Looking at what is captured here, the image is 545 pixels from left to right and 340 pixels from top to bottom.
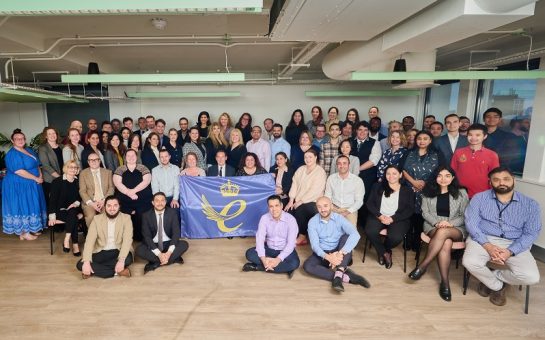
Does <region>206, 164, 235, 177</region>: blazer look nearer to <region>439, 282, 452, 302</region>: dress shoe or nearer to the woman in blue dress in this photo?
the woman in blue dress

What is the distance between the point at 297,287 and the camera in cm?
322

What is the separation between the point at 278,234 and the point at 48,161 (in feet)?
11.0

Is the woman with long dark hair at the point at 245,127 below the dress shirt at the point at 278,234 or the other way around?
the other way around

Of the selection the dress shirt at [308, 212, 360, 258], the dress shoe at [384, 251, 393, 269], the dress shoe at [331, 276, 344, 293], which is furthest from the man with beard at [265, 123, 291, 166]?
the dress shoe at [331, 276, 344, 293]

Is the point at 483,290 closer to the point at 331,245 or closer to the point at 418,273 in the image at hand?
the point at 418,273

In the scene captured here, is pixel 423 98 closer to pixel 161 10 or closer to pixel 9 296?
pixel 161 10

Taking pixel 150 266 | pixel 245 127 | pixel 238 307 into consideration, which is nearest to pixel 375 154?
pixel 245 127

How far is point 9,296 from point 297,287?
2765 millimetres

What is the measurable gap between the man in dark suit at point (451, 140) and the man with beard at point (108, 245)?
3.92 m

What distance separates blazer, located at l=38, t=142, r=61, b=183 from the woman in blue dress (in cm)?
9

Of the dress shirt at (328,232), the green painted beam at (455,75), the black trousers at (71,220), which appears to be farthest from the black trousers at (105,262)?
the green painted beam at (455,75)

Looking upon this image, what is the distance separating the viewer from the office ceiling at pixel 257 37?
9.04 feet

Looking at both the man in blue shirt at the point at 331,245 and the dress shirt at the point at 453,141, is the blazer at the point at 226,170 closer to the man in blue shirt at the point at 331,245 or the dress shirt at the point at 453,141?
the man in blue shirt at the point at 331,245

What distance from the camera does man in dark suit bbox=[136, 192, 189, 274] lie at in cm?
356
